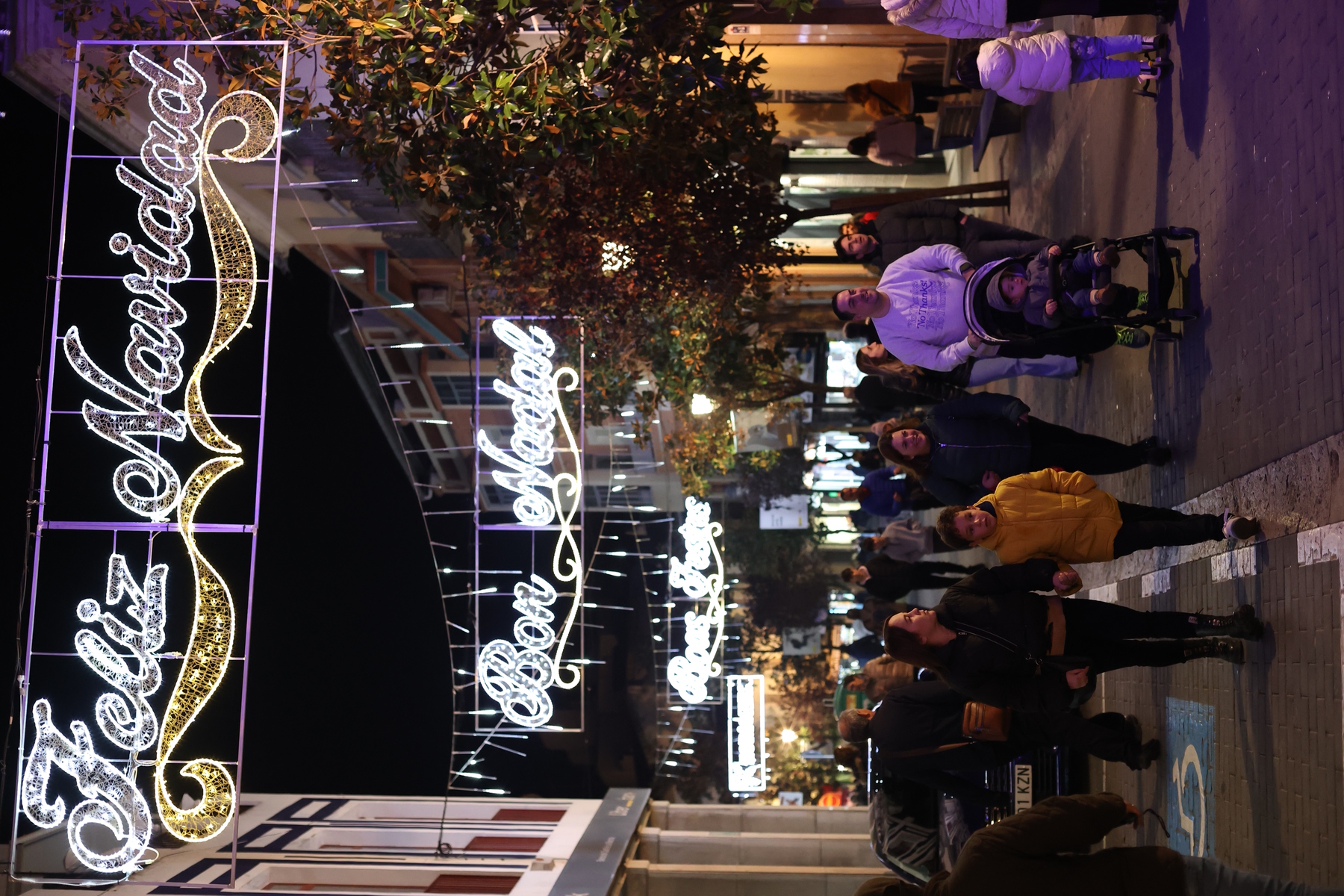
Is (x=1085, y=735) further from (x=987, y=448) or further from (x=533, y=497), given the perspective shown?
(x=533, y=497)

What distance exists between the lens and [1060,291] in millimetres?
7156

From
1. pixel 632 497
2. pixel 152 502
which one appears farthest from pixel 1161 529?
pixel 632 497

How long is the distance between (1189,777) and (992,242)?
4128 millimetres

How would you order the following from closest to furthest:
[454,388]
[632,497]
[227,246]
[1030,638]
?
[1030,638] < [227,246] < [454,388] < [632,497]

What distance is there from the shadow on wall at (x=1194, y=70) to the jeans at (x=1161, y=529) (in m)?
2.26

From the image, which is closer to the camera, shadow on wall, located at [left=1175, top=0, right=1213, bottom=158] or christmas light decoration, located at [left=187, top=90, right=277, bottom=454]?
shadow on wall, located at [left=1175, top=0, right=1213, bottom=158]

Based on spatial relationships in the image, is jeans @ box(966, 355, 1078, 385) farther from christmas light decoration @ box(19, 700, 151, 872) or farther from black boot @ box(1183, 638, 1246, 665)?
christmas light decoration @ box(19, 700, 151, 872)

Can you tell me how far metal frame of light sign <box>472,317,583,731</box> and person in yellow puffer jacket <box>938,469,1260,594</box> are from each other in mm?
5673

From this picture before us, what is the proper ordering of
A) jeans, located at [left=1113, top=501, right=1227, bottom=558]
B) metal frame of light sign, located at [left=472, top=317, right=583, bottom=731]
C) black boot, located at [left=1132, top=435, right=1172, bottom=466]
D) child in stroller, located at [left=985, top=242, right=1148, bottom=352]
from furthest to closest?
metal frame of light sign, located at [left=472, top=317, right=583, bottom=731], black boot, located at [left=1132, top=435, right=1172, bottom=466], child in stroller, located at [left=985, top=242, right=1148, bottom=352], jeans, located at [left=1113, top=501, right=1227, bottom=558]

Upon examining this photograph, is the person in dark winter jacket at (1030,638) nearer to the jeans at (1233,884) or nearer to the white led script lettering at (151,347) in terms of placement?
the jeans at (1233,884)

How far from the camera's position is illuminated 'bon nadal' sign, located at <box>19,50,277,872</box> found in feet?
26.8

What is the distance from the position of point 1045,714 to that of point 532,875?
30.1 feet

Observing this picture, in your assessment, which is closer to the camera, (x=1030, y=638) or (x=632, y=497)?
(x=1030, y=638)

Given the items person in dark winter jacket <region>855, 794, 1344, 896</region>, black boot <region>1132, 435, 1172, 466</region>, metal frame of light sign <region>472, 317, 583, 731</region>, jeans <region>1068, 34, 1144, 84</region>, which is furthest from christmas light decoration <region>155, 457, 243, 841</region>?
jeans <region>1068, 34, 1144, 84</region>
